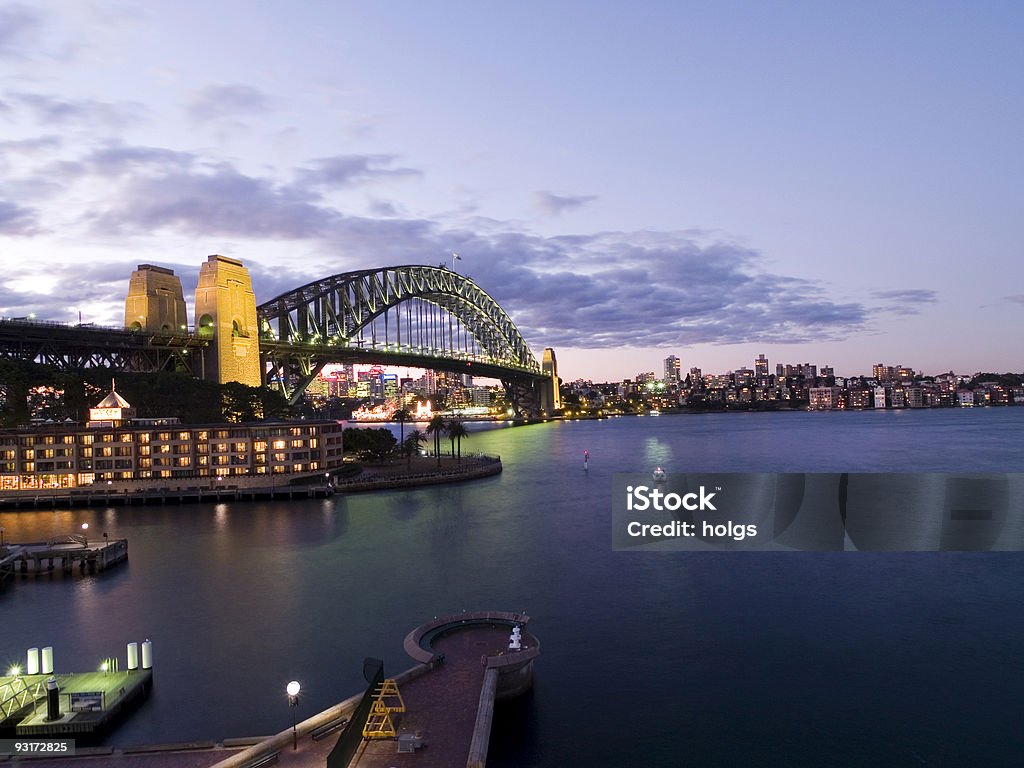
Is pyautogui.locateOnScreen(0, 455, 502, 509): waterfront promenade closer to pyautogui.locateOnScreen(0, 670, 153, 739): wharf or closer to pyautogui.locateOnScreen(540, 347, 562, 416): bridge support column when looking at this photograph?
pyautogui.locateOnScreen(0, 670, 153, 739): wharf

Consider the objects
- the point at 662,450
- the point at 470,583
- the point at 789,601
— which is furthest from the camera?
the point at 662,450

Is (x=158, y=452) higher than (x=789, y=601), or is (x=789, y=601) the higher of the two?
(x=158, y=452)

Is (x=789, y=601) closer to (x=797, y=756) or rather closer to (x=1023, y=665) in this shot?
(x=1023, y=665)

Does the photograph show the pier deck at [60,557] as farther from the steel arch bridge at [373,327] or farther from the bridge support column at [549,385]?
the bridge support column at [549,385]

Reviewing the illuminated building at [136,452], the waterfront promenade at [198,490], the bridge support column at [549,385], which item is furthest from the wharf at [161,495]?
the bridge support column at [549,385]

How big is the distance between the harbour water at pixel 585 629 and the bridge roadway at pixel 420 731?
1410 mm

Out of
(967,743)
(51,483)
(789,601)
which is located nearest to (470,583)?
(789,601)

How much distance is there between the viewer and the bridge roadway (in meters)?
12.6

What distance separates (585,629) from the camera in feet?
75.7

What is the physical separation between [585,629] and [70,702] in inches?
559

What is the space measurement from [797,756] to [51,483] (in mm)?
52850

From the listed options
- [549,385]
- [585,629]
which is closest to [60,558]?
[585,629]

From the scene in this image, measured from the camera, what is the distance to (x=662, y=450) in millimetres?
91312

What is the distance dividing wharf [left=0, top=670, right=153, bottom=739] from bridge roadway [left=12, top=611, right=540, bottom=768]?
2713 mm
